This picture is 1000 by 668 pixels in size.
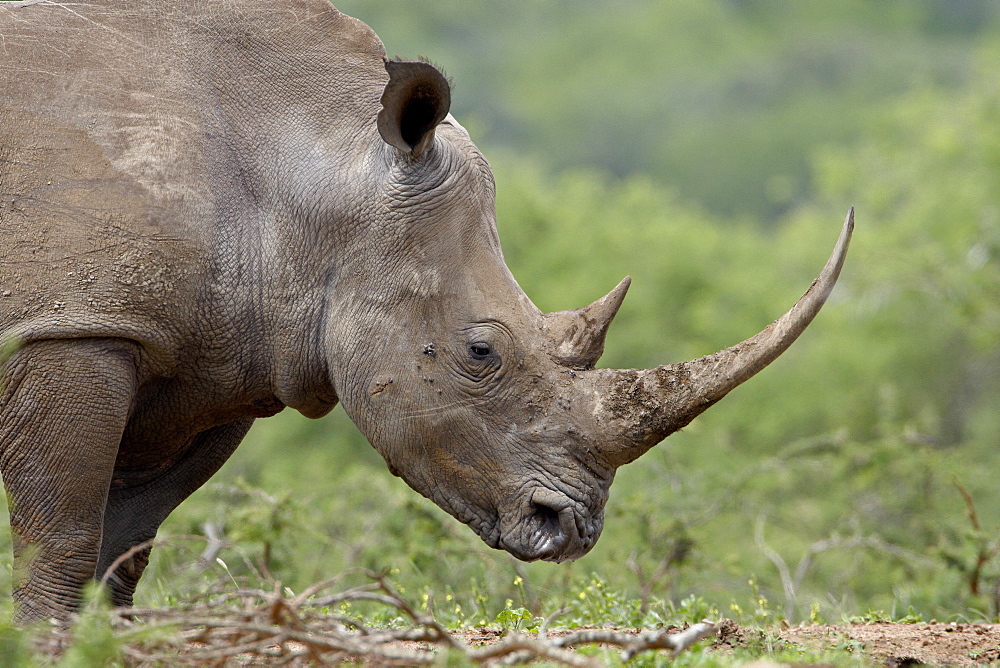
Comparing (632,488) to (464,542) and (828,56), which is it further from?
(828,56)

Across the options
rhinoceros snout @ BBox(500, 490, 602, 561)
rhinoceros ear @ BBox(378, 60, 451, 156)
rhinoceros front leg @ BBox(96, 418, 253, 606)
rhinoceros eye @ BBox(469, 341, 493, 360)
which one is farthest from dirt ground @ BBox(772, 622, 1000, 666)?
rhinoceros front leg @ BBox(96, 418, 253, 606)

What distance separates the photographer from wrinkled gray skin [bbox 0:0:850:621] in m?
5.69

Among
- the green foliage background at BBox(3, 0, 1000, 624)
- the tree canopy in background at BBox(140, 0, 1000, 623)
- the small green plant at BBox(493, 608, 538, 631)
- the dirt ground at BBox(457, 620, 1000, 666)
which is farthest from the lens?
the tree canopy in background at BBox(140, 0, 1000, 623)

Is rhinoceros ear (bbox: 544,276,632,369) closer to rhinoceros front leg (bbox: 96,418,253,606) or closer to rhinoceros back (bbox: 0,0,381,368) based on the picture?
rhinoceros back (bbox: 0,0,381,368)

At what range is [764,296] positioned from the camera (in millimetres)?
Answer: 33594

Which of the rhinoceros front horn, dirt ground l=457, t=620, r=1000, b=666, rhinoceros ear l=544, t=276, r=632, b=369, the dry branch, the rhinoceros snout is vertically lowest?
the dry branch

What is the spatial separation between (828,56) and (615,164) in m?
18.6

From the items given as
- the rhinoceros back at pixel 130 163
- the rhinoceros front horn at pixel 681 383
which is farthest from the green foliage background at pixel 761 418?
the rhinoceros front horn at pixel 681 383

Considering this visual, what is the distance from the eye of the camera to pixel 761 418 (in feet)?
98.5

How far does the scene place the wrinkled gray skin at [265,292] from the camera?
5.69 m

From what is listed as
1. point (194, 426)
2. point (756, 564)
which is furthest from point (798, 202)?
point (194, 426)

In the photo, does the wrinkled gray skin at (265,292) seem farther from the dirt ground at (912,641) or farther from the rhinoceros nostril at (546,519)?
the dirt ground at (912,641)

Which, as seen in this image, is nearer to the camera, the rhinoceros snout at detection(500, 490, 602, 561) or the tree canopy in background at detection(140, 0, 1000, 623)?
the rhinoceros snout at detection(500, 490, 602, 561)

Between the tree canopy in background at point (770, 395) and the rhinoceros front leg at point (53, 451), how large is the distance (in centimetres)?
158
